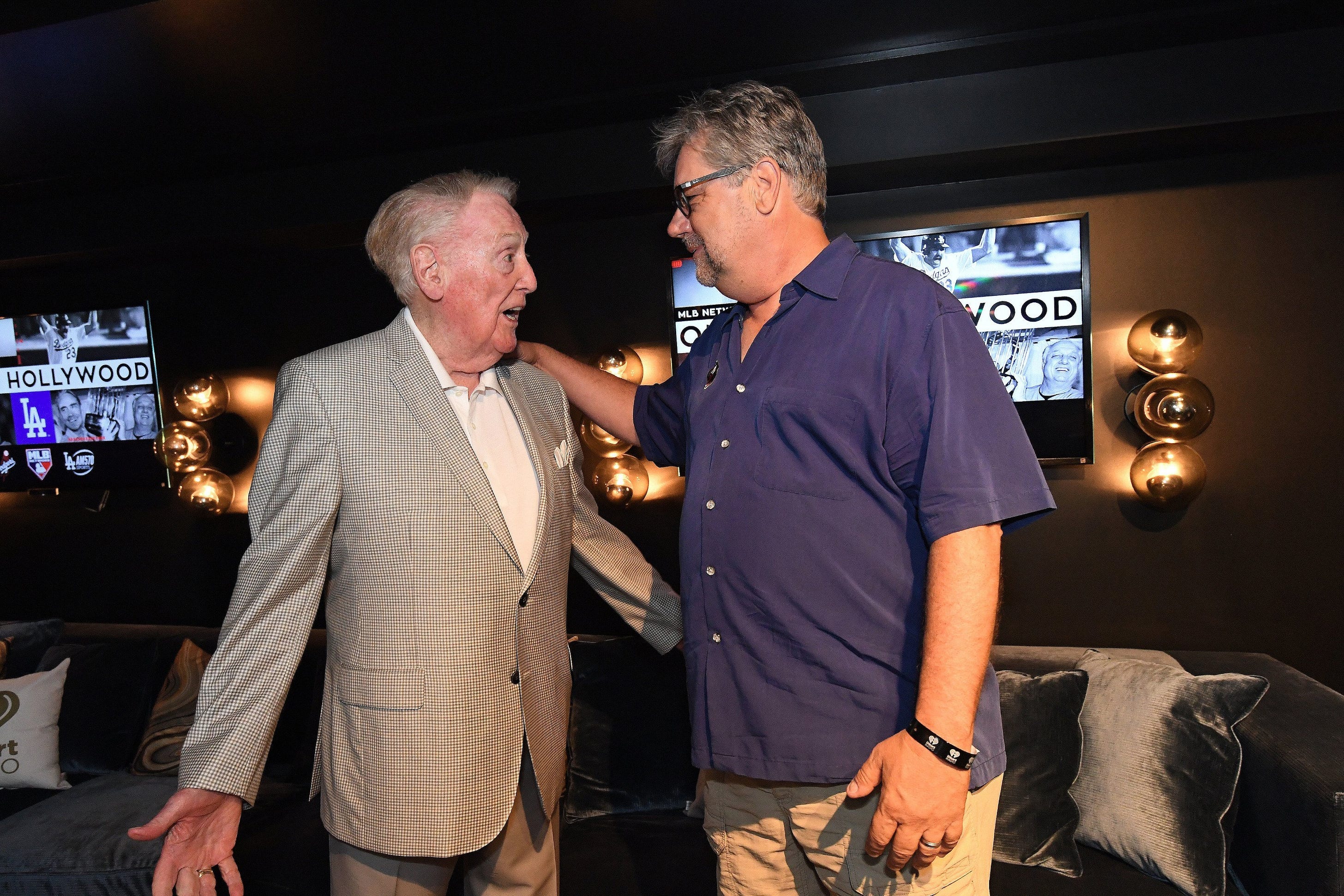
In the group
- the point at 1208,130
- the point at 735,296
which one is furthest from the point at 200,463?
the point at 1208,130

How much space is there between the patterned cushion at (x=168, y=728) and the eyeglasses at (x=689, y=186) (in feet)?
9.31

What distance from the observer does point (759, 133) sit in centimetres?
150

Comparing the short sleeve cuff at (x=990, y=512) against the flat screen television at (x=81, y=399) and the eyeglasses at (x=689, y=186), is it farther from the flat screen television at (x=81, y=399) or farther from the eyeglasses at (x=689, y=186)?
the flat screen television at (x=81, y=399)

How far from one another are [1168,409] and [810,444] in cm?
222

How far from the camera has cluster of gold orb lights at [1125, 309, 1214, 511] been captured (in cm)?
293

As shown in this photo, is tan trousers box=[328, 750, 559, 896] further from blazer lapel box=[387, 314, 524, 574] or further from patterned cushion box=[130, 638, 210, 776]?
patterned cushion box=[130, 638, 210, 776]

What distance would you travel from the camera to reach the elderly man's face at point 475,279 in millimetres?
1703

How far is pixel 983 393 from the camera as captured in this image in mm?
1253

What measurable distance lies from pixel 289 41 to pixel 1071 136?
2.53 metres

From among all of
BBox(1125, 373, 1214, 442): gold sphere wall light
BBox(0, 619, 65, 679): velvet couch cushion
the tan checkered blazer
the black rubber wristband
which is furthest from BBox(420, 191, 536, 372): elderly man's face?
BBox(0, 619, 65, 679): velvet couch cushion

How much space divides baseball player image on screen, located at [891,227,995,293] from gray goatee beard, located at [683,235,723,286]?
69.3 inches

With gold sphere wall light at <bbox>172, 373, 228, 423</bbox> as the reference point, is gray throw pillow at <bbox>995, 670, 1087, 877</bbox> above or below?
below

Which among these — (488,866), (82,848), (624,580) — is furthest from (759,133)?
(82,848)

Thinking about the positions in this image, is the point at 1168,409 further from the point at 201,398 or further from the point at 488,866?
the point at 201,398
